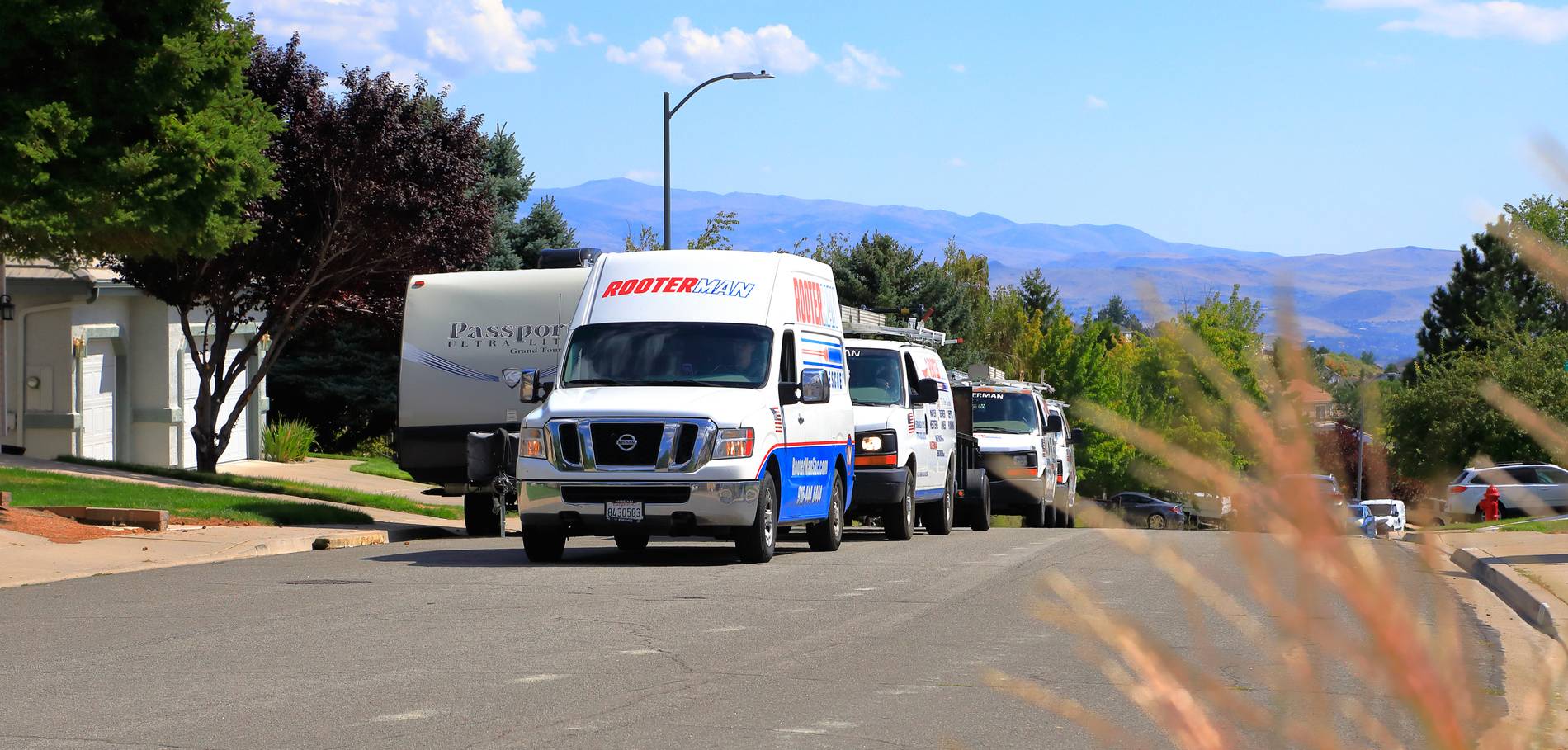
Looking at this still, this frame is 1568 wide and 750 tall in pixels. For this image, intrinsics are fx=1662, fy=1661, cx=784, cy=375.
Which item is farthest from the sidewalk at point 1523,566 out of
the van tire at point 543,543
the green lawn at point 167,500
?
the green lawn at point 167,500

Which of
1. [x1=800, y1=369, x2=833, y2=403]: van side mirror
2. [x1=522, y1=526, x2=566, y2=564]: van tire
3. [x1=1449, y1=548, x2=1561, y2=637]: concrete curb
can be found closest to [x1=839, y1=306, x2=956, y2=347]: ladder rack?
[x1=800, y1=369, x2=833, y2=403]: van side mirror

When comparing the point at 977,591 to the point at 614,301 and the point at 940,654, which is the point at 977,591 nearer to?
the point at 940,654

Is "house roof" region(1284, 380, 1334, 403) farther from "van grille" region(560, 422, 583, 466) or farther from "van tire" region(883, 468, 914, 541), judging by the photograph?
"van tire" region(883, 468, 914, 541)

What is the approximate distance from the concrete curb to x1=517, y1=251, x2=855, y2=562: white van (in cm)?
627

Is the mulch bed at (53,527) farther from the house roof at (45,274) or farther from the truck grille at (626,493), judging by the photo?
the house roof at (45,274)

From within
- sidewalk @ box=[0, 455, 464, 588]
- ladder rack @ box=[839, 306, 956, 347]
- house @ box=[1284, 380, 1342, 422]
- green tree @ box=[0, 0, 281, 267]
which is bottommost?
sidewalk @ box=[0, 455, 464, 588]

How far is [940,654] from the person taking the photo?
9727mm

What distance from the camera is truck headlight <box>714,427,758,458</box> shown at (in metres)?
14.9

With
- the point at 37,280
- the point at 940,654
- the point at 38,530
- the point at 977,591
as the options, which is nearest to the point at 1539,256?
the point at 940,654

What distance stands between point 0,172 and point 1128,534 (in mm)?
18451

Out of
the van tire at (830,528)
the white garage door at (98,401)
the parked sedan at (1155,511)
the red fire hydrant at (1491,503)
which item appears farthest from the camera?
the red fire hydrant at (1491,503)

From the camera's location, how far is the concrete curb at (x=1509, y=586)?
11.7m

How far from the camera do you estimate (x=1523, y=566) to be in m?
15.5

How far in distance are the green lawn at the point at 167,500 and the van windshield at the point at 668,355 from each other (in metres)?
6.22
